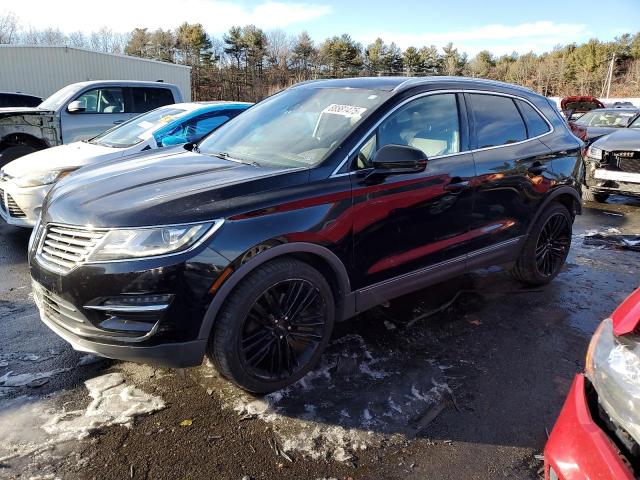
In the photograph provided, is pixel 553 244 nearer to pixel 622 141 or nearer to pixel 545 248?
pixel 545 248

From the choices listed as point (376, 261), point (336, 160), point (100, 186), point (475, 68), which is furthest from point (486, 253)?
point (475, 68)

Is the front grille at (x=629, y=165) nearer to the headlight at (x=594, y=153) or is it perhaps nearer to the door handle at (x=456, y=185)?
the headlight at (x=594, y=153)

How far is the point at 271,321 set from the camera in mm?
2732

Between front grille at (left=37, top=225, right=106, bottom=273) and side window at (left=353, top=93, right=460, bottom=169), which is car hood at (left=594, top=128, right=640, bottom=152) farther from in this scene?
front grille at (left=37, top=225, right=106, bottom=273)

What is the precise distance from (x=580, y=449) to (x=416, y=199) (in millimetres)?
1932

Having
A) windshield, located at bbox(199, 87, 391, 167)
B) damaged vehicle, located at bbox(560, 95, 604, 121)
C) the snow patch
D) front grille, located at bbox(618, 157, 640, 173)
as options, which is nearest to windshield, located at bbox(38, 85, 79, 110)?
windshield, located at bbox(199, 87, 391, 167)

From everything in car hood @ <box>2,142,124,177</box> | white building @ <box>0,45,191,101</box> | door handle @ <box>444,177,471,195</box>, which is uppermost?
white building @ <box>0,45,191,101</box>

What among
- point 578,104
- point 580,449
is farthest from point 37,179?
point 578,104

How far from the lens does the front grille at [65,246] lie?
246 cm

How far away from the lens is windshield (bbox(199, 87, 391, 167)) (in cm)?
311

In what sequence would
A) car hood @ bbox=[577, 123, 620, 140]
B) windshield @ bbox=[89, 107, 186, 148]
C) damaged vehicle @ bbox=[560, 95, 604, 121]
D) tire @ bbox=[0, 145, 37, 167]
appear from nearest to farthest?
windshield @ bbox=[89, 107, 186, 148] → tire @ bbox=[0, 145, 37, 167] → car hood @ bbox=[577, 123, 620, 140] → damaged vehicle @ bbox=[560, 95, 604, 121]

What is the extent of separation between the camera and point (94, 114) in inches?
336

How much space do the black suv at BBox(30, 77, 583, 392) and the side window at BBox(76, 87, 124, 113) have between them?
19.0ft

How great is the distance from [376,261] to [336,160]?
70 centimetres
